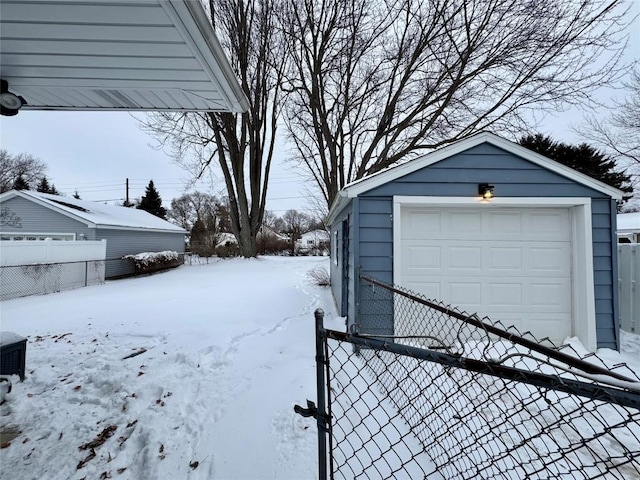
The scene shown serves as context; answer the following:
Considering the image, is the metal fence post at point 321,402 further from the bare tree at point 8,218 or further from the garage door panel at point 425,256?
the bare tree at point 8,218

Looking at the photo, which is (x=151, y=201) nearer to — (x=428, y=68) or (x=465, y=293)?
(x=428, y=68)

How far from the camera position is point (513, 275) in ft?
14.4

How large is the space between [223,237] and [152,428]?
25121 mm

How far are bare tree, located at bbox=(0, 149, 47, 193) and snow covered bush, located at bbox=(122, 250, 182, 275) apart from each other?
20391 mm

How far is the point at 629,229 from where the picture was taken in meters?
12.7

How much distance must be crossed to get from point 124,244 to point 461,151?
1380 cm

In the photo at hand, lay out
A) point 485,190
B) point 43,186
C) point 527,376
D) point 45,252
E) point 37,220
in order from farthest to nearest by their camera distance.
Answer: point 43,186 → point 37,220 → point 45,252 → point 485,190 → point 527,376

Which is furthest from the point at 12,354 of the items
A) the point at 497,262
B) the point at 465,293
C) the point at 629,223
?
the point at 629,223

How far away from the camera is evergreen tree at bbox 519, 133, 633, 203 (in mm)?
15797

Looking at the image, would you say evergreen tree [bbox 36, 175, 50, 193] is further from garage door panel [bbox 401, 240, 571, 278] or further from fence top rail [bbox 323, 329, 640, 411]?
fence top rail [bbox 323, 329, 640, 411]

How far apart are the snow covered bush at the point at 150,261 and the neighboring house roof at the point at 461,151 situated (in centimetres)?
1171

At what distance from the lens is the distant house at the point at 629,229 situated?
12.5m

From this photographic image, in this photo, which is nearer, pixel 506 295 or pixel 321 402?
pixel 321 402

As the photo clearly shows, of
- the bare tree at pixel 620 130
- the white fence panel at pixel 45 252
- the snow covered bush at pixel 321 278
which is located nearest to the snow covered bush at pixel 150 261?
the white fence panel at pixel 45 252
